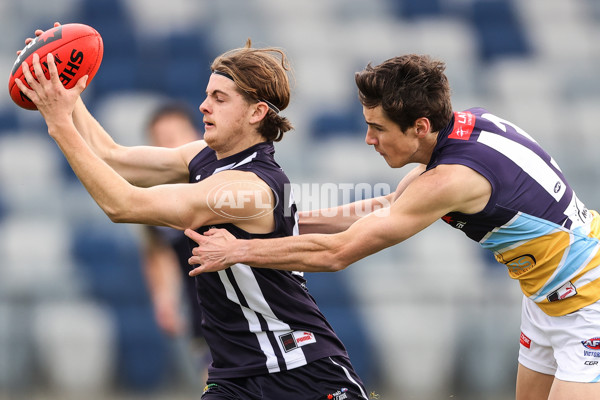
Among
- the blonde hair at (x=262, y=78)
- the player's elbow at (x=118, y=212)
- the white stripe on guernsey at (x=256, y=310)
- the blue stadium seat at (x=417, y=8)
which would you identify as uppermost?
the blue stadium seat at (x=417, y=8)

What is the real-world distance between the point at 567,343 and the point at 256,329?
144 cm

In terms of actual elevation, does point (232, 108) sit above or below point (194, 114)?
above

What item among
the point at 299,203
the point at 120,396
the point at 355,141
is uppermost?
the point at 355,141

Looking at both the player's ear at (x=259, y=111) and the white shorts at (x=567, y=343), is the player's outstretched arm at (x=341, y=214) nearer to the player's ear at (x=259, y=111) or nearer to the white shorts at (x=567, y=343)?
the player's ear at (x=259, y=111)

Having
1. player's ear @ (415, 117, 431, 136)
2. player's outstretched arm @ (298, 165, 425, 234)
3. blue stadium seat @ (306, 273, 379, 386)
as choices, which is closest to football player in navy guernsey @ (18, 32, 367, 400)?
player's outstretched arm @ (298, 165, 425, 234)

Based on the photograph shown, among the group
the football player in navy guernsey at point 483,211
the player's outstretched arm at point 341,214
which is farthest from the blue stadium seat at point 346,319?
the football player in navy guernsey at point 483,211

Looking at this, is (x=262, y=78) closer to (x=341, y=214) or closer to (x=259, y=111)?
(x=259, y=111)

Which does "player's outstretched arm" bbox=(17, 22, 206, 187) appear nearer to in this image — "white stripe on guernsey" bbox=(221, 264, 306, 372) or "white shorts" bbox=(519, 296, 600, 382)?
"white stripe on guernsey" bbox=(221, 264, 306, 372)

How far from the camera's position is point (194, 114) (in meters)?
6.63

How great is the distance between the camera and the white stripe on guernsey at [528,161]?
341cm

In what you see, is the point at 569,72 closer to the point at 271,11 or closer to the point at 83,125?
the point at 271,11

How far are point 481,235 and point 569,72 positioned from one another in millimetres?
4589

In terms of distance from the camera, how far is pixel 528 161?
11.3ft

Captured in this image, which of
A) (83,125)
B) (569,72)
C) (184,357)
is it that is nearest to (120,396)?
(184,357)
